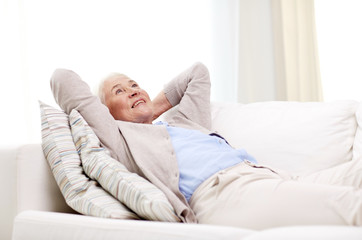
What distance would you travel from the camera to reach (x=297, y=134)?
194 cm

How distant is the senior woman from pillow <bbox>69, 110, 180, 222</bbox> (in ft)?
0.21

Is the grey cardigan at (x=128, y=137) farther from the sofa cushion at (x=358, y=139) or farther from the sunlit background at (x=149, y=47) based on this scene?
the sunlit background at (x=149, y=47)

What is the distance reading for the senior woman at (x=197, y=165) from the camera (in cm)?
120

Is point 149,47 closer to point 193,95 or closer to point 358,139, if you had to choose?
point 193,95

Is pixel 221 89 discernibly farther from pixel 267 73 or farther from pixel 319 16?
pixel 319 16

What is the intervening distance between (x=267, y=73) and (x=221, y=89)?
352 millimetres

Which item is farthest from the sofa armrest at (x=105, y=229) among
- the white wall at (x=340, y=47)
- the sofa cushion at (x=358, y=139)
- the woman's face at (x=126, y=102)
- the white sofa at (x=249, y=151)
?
the white wall at (x=340, y=47)

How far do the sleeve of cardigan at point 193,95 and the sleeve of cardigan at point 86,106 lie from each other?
0.41m

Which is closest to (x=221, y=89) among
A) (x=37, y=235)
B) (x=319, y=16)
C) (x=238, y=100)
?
(x=238, y=100)

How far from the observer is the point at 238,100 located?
362 centimetres

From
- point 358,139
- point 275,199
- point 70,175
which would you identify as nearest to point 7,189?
point 70,175

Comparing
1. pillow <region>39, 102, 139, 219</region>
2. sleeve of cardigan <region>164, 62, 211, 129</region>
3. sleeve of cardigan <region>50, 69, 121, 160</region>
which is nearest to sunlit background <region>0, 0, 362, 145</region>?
sleeve of cardigan <region>164, 62, 211, 129</region>

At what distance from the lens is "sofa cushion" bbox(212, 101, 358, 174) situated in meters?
1.89

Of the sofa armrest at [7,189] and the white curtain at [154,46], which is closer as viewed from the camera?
the sofa armrest at [7,189]
